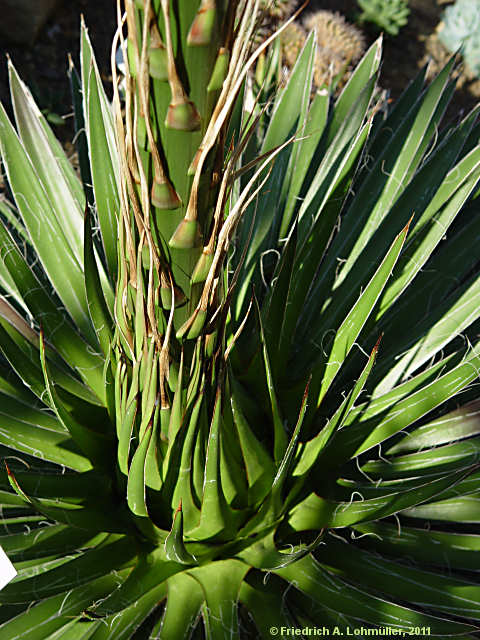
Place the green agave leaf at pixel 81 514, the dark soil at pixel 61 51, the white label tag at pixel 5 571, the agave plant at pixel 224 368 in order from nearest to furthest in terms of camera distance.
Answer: the agave plant at pixel 224 368 → the white label tag at pixel 5 571 → the green agave leaf at pixel 81 514 → the dark soil at pixel 61 51

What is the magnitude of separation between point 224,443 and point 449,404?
2.44 ft

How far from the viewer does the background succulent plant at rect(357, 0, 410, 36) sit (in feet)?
12.7

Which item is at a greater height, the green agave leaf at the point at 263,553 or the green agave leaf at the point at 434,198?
the green agave leaf at the point at 434,198

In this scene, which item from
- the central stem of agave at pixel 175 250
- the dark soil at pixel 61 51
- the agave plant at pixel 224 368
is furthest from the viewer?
the dark soil at pixel 61 51

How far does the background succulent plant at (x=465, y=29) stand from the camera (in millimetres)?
3883

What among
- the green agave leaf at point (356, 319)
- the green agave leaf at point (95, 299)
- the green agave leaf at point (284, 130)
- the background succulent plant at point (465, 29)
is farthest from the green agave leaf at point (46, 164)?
the background succulent plant at point (465, 29)

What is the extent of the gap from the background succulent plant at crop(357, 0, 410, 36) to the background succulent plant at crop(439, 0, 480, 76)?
302mm

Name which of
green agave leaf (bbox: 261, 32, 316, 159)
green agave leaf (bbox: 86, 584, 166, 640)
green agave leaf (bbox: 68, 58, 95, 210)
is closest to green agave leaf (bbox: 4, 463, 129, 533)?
green agave leaf (bbox: 86, 584, 166, 640)

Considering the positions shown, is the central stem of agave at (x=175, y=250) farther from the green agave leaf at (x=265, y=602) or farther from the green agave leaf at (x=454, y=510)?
the green agave leaf at (x=454, y=510)

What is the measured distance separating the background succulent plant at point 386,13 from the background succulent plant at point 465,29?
302 millimetres

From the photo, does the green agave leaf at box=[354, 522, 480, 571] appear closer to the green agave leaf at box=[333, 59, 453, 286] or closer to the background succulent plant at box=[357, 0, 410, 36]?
the green agave leaf at box=[333, 59, 453, 286]

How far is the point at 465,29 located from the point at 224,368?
12.3ft

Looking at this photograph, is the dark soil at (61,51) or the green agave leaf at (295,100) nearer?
the green agave leaf at (295,100)

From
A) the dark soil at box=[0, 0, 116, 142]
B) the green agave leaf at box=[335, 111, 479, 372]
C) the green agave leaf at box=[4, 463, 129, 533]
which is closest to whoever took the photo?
the green agave leaf at box=[4, 463, 129, 533]
